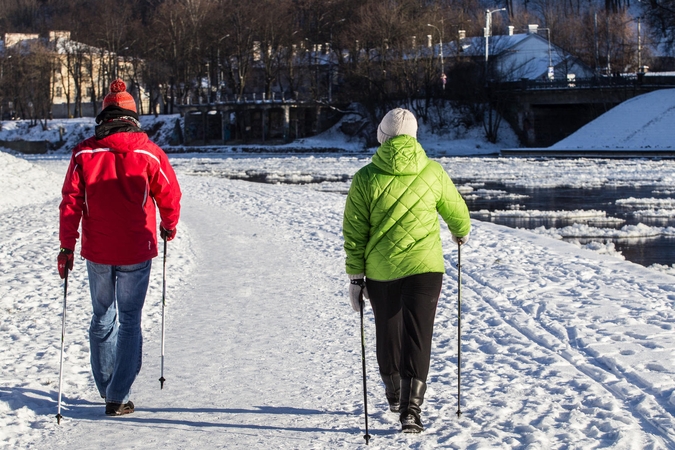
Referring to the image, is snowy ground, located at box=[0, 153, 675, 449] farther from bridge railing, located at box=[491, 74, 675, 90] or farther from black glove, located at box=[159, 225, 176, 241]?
bridge railing, located at box=[491, 74, 675, 90]

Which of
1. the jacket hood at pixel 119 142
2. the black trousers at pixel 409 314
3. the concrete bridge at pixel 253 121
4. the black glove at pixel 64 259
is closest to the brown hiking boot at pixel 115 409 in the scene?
the black glove at pixel 64 259

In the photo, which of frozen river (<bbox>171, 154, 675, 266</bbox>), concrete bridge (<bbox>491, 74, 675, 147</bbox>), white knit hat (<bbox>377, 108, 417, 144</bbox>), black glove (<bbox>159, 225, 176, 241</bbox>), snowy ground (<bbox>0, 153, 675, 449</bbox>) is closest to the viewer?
white knit hat (<bbox>377, 108, 417, 144</bbox>)

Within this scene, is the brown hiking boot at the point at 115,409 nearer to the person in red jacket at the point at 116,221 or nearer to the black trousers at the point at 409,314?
the person in red jacket at the point at 116,221

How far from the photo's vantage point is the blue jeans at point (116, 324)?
19.3 ft

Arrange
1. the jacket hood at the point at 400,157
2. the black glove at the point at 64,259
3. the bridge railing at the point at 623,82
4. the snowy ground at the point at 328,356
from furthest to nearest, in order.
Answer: the bridge railing at the point at 623,82
the black glove at the point at 64,259
the snowy ground at the point at 328,356
the jacket hood at the point at 400,157

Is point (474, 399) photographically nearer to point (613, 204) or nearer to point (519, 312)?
point (519, 312)

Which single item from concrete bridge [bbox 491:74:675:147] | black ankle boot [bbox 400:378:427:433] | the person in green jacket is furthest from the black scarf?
concrete bridge [bbox 491:74:675:147]

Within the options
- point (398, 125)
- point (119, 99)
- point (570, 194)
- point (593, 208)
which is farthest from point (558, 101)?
point (398, 125)

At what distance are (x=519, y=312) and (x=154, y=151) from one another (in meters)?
4.52

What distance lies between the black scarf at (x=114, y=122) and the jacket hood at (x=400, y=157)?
64.7 inches

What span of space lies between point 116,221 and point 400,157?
1856 mm

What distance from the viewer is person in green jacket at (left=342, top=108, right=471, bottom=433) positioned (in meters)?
5.35

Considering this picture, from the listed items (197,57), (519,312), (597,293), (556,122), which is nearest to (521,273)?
(597,293)

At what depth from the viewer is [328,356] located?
24.7 feet
